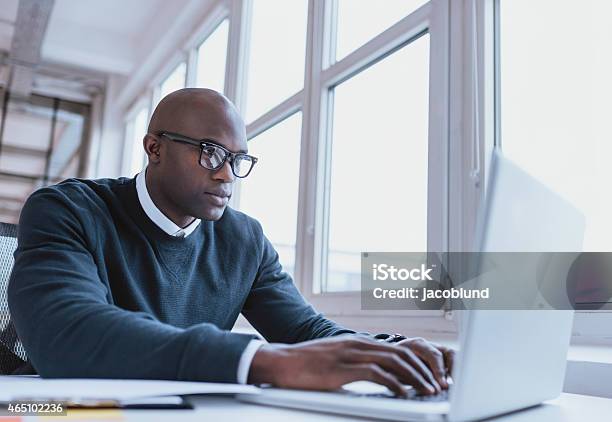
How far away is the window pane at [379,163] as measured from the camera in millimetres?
1767

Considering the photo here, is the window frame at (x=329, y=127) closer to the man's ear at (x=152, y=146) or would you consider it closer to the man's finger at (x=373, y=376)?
the man's ear at (x=152, y=146)

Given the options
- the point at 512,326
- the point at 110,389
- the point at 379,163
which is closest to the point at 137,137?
the point at 379,163

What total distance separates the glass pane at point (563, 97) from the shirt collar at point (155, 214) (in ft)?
2.35

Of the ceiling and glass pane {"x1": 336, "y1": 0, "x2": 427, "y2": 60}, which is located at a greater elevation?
the ceiling

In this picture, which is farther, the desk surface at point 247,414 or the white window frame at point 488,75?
the white window frame at point 488,75

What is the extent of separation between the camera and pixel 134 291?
3.79ft

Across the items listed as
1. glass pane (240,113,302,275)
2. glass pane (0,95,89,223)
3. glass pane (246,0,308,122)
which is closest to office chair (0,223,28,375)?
glass pane (240,113,302,275)

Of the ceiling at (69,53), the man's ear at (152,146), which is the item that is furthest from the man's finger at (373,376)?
the ceiling at (69,53)

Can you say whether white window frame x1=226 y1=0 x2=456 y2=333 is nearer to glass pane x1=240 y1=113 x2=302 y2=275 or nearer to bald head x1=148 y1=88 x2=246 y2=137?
glass pane x1=240 y1=113 x2=302 y2=275

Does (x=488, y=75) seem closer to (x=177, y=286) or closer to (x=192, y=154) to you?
(x=192, y=154)

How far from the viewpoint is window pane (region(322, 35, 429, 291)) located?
69.6 inches

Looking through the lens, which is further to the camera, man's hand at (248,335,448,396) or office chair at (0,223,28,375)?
office chair at (0,223,28,375)

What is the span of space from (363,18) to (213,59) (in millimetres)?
1539

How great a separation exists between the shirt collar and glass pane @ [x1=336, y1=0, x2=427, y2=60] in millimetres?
1001
